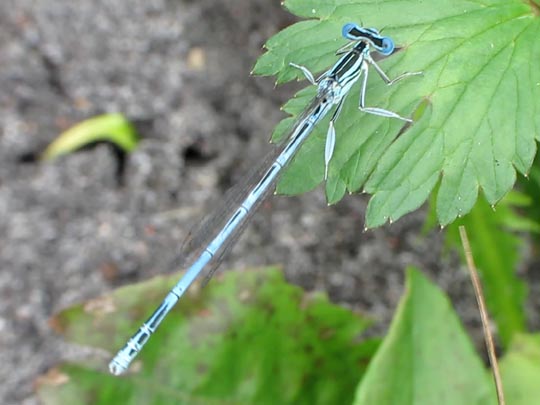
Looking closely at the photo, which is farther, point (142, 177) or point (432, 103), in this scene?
point (142, 177)

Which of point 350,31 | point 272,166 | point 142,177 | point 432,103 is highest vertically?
point 142,177

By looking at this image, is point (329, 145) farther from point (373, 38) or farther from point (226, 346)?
point (226, 346)

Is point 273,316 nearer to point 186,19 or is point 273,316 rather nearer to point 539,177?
point 539,177

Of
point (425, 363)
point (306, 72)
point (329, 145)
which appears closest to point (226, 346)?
point (425, 363)

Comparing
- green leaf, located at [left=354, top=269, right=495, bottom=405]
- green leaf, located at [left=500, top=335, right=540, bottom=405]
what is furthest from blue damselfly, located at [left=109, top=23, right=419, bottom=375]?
green leaf, located at [left=500, top=335, right=540, bottom=405]

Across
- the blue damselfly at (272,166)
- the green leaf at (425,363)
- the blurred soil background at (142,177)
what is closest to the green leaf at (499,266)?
the blurred soil background at (142,177)

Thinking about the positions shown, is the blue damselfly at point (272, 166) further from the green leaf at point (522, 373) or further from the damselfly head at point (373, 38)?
the green leaf at point (522, 373)
